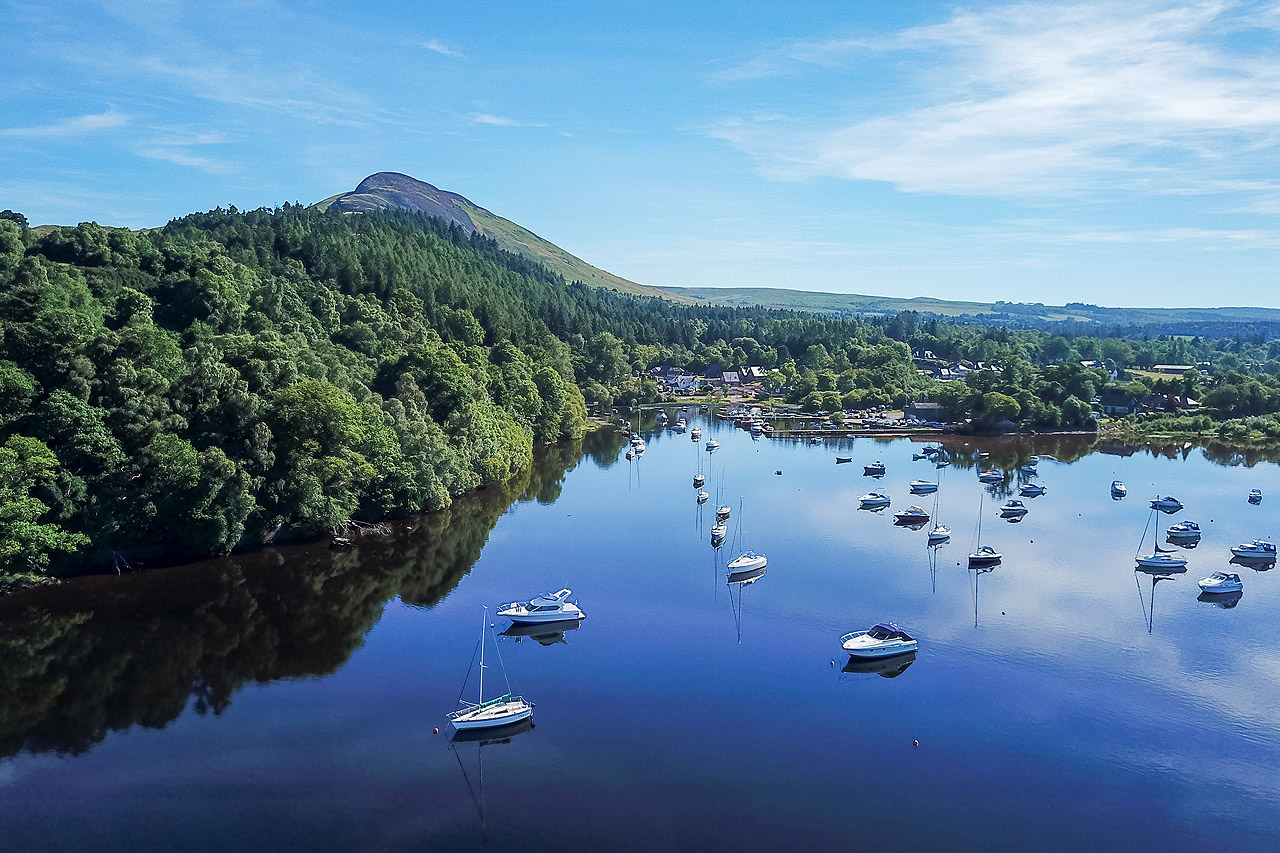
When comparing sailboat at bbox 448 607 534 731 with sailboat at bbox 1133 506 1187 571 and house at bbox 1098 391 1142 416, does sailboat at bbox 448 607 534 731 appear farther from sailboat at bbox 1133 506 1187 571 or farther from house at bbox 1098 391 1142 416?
house at bbox 1098 391 1142 416

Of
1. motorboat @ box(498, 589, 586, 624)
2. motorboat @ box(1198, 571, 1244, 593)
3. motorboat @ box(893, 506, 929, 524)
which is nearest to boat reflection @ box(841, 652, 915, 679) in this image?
motorboat @ box(498, 589, 586, 624)

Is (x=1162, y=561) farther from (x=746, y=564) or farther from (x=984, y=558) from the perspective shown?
(x=746, y=564)

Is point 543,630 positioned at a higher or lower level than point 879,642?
lower

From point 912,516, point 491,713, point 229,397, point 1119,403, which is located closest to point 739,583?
point 491,713

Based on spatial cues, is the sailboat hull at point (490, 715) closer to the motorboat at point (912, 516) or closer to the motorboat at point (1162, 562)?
the motorboat at point (1162, 562)

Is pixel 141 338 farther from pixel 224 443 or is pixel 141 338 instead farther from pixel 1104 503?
pixel 1104 503

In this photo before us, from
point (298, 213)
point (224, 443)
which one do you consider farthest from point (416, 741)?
point (298, 213)

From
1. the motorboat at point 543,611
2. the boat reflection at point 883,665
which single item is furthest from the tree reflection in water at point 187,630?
the boat reflection at point 883,665
